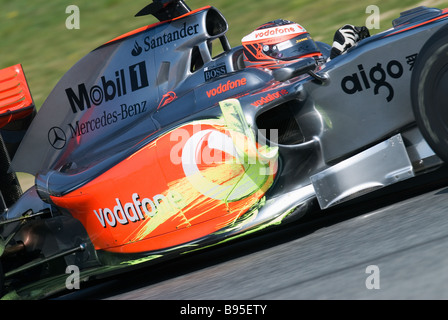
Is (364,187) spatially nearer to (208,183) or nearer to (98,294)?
(208,183)

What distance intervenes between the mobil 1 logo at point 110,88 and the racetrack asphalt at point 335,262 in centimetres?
133

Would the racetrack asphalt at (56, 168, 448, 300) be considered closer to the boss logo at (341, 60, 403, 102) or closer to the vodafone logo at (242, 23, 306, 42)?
the boss logo at (341, 60, 403, 102)

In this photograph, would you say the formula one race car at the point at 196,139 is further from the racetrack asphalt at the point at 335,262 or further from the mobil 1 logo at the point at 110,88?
the racetrack asphalt at the point at 335,262

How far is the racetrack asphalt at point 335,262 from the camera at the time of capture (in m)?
2.80

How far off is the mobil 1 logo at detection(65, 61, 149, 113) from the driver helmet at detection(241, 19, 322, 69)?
81cm

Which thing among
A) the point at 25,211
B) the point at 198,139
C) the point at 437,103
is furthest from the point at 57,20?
the point at 437,103

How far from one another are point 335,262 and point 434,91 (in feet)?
3.61

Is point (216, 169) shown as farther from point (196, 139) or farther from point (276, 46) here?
point (276, 46)

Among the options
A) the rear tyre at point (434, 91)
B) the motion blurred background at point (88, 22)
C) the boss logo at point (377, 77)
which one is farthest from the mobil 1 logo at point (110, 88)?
the motion blurred background at point (88, 22)

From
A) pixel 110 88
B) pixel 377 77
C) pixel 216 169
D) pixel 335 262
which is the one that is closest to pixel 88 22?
pixel 110 88

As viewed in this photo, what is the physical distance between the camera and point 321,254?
364cm

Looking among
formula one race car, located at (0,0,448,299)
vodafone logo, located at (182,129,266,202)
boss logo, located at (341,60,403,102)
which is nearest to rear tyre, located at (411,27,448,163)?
formula one race car, located at (0,0,448,299)

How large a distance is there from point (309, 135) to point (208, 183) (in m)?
0.69

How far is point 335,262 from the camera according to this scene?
3.35m
